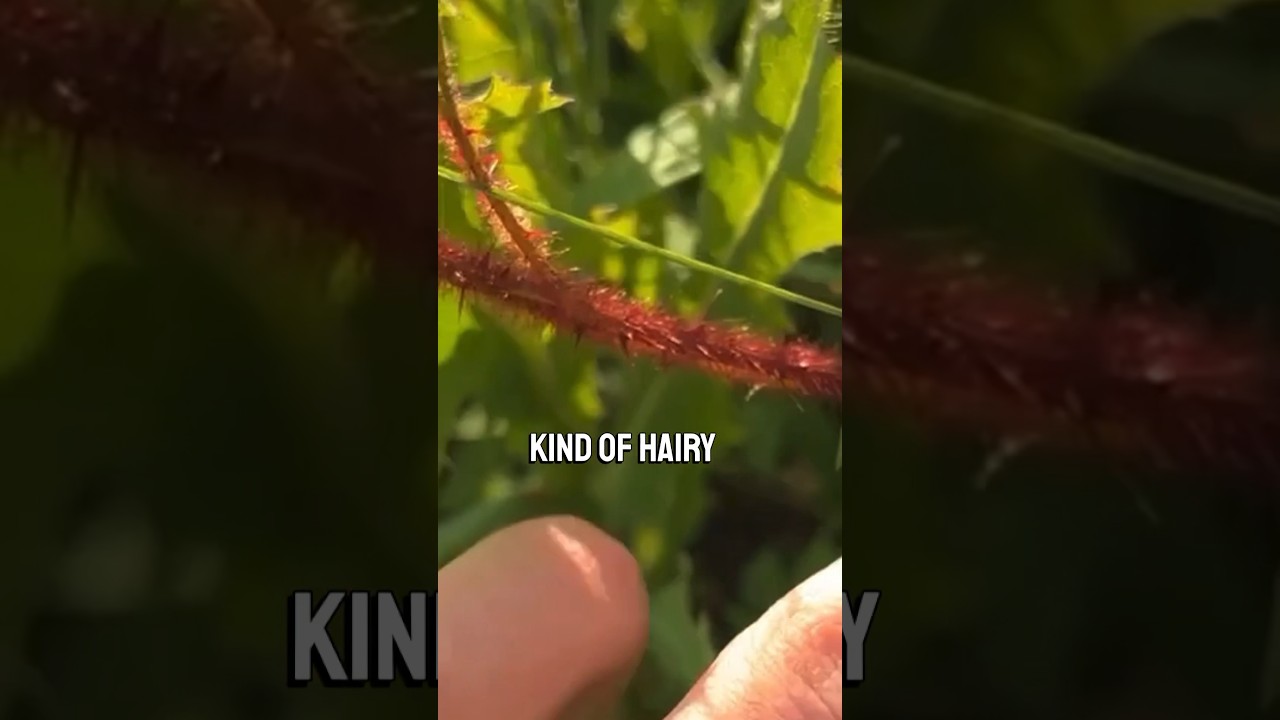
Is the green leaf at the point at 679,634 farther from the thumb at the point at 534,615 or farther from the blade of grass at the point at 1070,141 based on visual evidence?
the blade of grass at the point at 1070,141

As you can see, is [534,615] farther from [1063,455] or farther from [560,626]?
[1063,455]

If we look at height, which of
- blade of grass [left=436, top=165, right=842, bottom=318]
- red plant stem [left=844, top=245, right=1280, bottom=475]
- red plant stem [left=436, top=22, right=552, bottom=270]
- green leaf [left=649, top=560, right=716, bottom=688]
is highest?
red plant stem [left=436, top=22, right=552, bottom=270]

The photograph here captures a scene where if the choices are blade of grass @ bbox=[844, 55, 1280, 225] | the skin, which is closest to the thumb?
the skin

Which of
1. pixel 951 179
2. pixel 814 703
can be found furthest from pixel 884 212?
pixel 814 703

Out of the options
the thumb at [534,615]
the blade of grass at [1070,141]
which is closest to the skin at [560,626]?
the thumb at [534,615]

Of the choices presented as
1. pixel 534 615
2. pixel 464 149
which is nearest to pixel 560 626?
pixel 534 615

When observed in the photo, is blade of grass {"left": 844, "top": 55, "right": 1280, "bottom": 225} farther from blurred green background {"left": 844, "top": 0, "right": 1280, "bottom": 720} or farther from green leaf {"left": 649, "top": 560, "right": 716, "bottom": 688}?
green leaf {"left": 649, "top": 560, "right": 716, "bottom": 688}
